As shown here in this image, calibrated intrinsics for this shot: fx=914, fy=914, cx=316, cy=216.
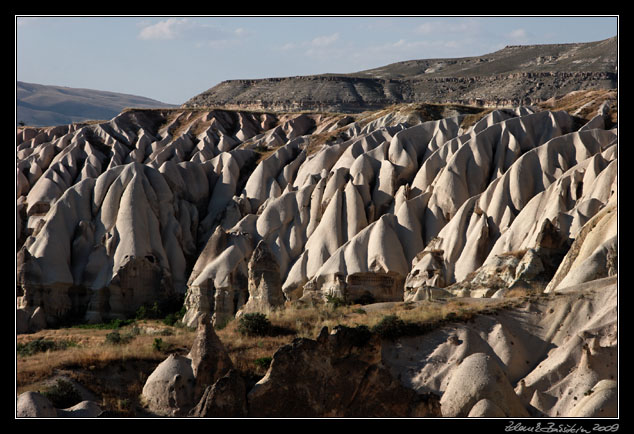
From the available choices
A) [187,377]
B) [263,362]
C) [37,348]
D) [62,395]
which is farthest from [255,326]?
[62,395]

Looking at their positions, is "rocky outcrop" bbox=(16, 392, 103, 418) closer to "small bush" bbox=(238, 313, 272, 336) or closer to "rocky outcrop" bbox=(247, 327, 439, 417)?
"rocky outcrop" bbox=(247, 327, 439, 417)

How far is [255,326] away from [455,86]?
9585 cm

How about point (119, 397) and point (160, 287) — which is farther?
point (160, 287)

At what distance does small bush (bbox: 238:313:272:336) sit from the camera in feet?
73.4

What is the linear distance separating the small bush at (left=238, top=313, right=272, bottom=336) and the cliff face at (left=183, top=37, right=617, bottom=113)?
78102 millimetres

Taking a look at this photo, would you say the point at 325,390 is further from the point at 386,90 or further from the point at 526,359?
the point at 386,90

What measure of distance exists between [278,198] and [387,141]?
23.4ft

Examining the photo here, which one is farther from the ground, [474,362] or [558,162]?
[558,162]

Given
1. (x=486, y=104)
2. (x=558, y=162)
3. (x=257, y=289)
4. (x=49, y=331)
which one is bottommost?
(x=49, y=331)

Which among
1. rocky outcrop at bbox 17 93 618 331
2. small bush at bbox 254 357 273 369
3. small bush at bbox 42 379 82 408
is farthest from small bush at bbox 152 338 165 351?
rocky outcrop at bbox 17 93 618 331

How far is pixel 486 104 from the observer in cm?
9856

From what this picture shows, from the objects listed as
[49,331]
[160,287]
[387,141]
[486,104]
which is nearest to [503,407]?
[49,331]

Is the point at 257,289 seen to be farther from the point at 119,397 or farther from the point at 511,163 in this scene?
the point at 511,163

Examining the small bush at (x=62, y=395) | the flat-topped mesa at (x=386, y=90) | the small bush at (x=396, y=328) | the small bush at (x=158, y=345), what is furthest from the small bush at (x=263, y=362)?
the flat-topped mesa at (x=386, y=90)
